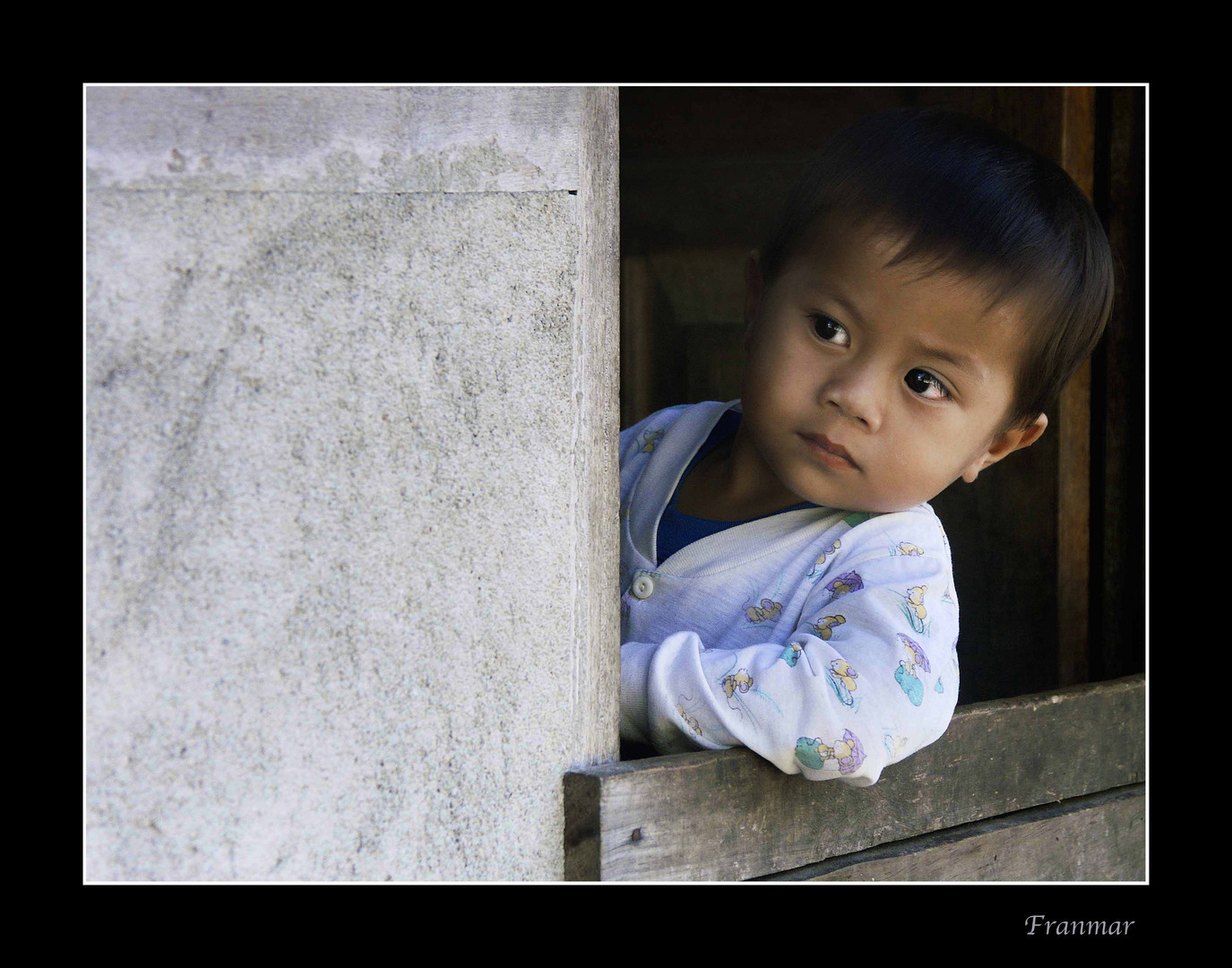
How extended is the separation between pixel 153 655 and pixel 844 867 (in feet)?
3.05

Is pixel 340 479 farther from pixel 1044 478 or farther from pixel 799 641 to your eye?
pixel 1044 478

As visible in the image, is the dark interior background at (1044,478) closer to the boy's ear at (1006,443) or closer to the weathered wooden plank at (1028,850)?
the weathered wooden plank at (1028,850)

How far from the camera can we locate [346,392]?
3.22 feet

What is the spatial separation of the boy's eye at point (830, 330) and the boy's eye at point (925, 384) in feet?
0.33

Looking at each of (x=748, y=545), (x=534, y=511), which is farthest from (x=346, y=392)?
(x=748, y=545)

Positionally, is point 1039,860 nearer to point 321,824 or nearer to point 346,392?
point 321,824

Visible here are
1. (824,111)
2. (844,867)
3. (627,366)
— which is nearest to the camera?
(844,867)

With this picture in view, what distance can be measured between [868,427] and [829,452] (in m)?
0.07

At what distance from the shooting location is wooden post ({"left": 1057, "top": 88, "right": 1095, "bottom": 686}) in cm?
232

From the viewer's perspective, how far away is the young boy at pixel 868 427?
125 centimetres

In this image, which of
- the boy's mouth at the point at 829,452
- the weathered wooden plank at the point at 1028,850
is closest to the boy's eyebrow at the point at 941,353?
the boy's mouth at the point at 829,452

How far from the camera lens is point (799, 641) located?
4.40 ft

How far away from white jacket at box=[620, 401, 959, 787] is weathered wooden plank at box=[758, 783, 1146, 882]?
21 centimetres

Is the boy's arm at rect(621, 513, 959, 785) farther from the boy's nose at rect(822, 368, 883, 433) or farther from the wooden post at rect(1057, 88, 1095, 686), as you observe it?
the wooden post at rect(1057, 88, 1095, 686)
